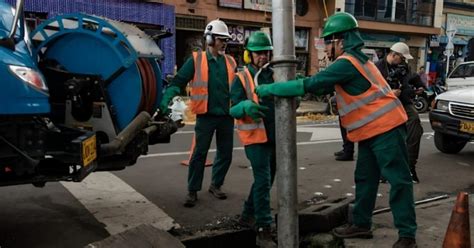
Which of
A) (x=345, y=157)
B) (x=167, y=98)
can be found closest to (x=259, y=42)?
(x=167, y=98)

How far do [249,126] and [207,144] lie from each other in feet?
3.97

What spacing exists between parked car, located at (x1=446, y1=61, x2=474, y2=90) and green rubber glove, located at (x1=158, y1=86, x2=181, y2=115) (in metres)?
13.3

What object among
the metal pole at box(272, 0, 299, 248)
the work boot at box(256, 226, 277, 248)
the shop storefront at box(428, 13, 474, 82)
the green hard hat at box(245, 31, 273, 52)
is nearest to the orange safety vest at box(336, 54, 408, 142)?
the green hard hat at box(245, 31, 273, 52)

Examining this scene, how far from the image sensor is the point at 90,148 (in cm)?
400

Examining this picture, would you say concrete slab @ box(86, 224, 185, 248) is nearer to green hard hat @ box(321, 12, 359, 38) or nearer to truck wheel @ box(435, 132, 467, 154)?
green hard hat @ box(321, 12, 359, 38)

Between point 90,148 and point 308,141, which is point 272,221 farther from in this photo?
point 308,141

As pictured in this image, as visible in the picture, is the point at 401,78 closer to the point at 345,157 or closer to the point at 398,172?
the point at 345,157

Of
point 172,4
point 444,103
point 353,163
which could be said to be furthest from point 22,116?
point 172,4

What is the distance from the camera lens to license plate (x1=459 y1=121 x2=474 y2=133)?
8.04 meters

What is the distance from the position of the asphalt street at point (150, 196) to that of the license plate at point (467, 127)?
22.7 inches

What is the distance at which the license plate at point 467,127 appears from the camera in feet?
26.4

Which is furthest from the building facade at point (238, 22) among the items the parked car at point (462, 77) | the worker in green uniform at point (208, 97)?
the worker in green uniform at point (208, 97)

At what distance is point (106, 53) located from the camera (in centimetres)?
434

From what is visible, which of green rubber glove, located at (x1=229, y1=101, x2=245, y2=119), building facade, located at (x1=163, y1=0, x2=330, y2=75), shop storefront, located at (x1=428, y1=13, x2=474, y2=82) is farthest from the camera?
shop storefront, located at (x1=428, y1=13, x2=474, y2=82)
